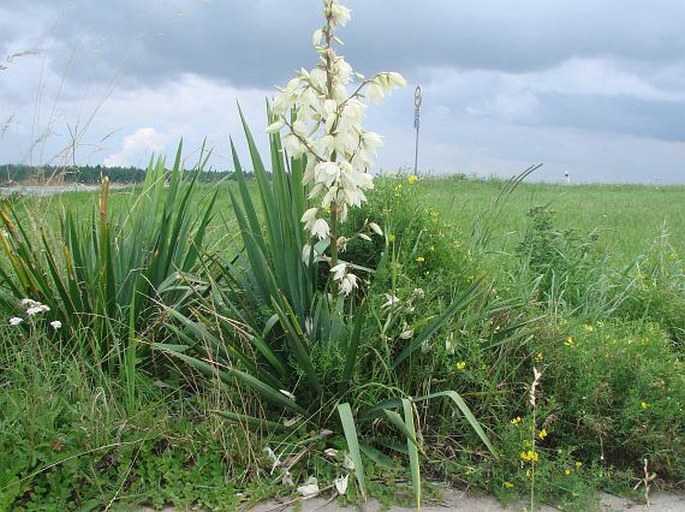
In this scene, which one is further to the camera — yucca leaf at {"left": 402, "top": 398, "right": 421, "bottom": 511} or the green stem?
the green stem

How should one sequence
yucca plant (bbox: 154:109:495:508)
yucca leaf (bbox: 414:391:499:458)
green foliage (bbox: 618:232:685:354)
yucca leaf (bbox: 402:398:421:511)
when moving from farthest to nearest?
green foliage (bbox: 618:232:685:354)
yucca plant (bbox: 154:109:495:508)
yucca leaf (bbox: 414:391:499:458)
yucca leaf (bbox: 402:398:421:511)

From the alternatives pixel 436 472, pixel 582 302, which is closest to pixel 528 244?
pixel 582 302

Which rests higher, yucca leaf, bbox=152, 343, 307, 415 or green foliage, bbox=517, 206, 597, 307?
green foliage, bbox=517, 206, 597, 307

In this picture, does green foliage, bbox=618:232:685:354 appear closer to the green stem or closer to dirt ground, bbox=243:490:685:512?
dirt ground, bbox=243:490:685:512

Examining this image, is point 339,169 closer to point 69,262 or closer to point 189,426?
point 189,426

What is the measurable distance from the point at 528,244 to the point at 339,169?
2.76m

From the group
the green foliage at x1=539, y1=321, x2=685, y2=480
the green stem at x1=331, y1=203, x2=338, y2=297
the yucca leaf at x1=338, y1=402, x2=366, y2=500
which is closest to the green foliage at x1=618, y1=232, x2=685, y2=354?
the green foliage at x1=539, y1=321, x2=685, y2=480

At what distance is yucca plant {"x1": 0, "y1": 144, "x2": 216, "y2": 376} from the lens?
160 inches

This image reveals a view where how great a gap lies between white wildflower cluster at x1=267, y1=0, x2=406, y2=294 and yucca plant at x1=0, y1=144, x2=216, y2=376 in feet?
3.25

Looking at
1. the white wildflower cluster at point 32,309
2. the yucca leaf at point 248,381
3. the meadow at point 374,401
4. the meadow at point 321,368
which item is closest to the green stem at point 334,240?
the meadow at point 321,368

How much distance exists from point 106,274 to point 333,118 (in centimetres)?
162

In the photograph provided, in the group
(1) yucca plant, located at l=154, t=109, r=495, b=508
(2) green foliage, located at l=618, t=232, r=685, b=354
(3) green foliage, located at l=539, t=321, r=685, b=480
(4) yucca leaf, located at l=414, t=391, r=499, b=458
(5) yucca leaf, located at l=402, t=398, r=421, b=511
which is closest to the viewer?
(5) yucca leaf, located at l=402, t=398, r=421, b=511

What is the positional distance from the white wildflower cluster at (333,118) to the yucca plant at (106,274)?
99 centimetres

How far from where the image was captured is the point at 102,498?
3.20m
